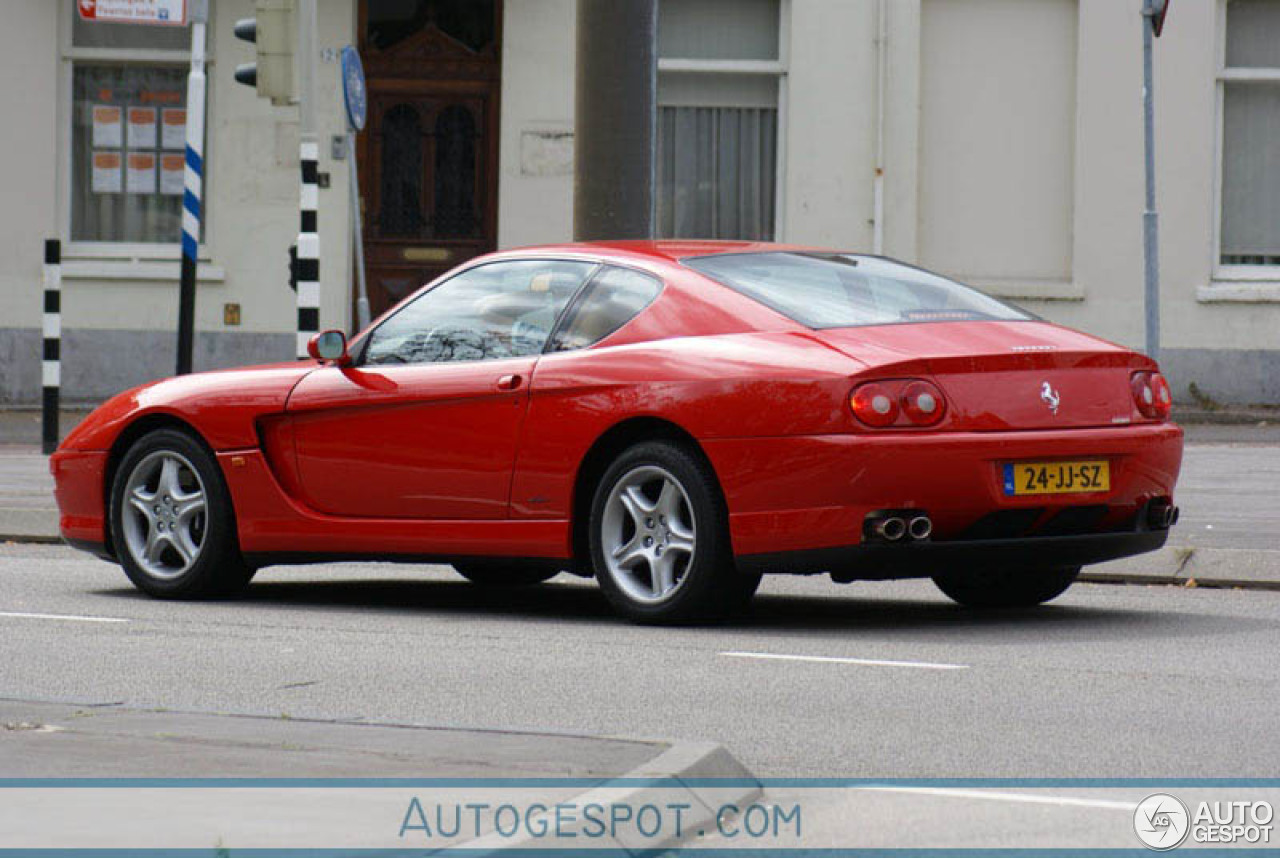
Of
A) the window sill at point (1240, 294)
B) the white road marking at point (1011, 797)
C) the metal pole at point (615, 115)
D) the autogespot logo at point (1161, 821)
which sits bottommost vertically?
the white road marking at point (1011, 797)

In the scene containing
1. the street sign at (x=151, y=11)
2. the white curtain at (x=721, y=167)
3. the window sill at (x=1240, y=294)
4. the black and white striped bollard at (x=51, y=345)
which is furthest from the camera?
the white curtain at (x=721, y=167)

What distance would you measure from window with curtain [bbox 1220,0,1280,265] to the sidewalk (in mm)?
2532

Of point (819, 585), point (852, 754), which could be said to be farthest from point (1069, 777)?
point (819, 585)

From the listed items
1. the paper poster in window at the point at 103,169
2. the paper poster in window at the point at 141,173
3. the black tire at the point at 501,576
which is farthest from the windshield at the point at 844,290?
the paper poster in window at the point at 103,169

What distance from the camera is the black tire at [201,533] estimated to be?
31.8ft

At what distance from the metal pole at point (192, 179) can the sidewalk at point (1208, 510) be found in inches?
51.2

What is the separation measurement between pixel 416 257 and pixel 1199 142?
6945 mm

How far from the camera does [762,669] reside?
7.47m

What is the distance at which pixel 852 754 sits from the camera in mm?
5906

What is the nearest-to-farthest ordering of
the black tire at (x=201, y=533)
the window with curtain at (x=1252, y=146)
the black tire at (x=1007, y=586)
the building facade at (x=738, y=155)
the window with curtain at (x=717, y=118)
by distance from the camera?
1. the black tire at (x=1007, y=586)
2. the black tire at (x=201, y=533)
3. the building facade at (x=738, y=155)
4. the window with curtain at (x=1252, y=146)
5. the window with curtain at (x=717, y=118)

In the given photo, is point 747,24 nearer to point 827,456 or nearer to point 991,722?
point 827,456

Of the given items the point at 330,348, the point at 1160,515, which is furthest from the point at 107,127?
the point at 1160,515

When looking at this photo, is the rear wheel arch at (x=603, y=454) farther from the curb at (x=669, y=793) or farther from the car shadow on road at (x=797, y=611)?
the curb at (x=669, y=793)

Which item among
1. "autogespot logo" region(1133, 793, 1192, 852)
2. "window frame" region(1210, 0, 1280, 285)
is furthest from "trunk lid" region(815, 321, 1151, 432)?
"window frame" region(1210, 0, 1280, 285)
